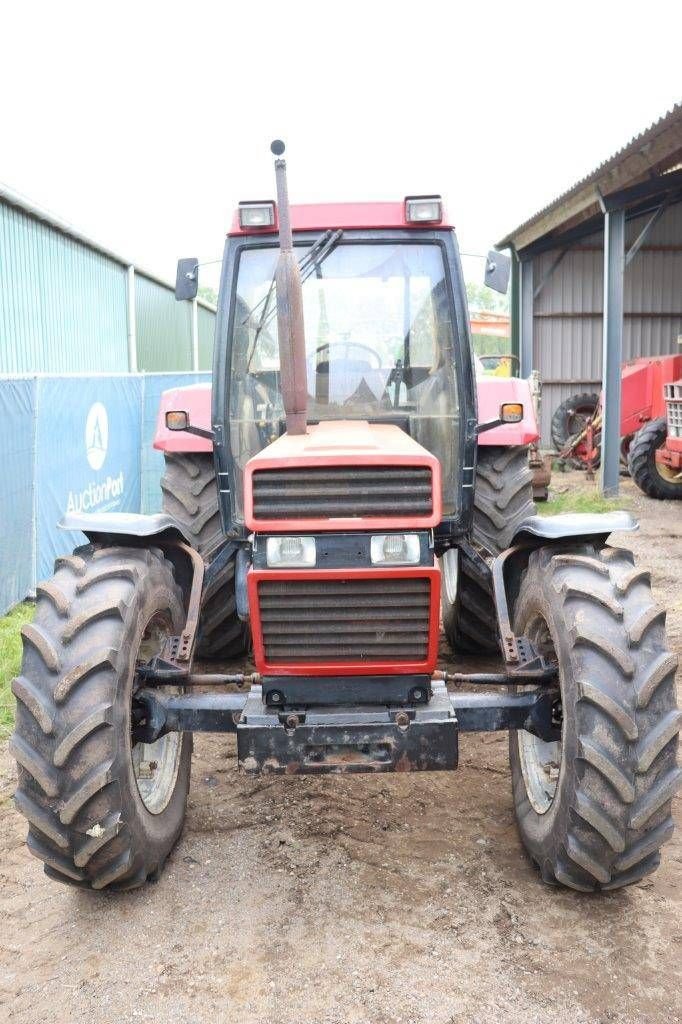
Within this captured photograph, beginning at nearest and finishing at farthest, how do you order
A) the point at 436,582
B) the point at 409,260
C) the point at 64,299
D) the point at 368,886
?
the point at 436,582 < the point at 368,886 < the point at 409,260 < the point at 64,299

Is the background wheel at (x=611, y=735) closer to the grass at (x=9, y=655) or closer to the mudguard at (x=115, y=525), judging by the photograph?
the mudguard at (x=115, y=525)

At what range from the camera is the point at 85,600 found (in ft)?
10.3

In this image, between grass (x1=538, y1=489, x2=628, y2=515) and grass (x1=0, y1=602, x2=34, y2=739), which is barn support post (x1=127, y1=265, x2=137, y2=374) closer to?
grass (x1=538, y1=489, x2=628, y2=515)

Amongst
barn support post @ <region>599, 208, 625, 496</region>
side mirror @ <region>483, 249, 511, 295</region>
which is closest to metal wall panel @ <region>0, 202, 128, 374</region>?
barn support post @ <region>599, 208, 625, 496</region>

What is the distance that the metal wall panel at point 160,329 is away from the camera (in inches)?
672

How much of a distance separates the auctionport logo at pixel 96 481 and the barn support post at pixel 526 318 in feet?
35.1

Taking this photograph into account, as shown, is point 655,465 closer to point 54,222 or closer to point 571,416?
point 571,416

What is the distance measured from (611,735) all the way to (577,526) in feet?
2.43

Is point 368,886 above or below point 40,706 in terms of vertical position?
below

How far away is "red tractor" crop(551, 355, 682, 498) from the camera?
12.2 m

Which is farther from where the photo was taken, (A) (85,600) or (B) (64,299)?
(B) (64,299)

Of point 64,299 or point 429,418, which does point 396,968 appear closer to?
point 429,418

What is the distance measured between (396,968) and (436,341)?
101 inches

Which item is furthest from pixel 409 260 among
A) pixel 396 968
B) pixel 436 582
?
pixel 396 968
